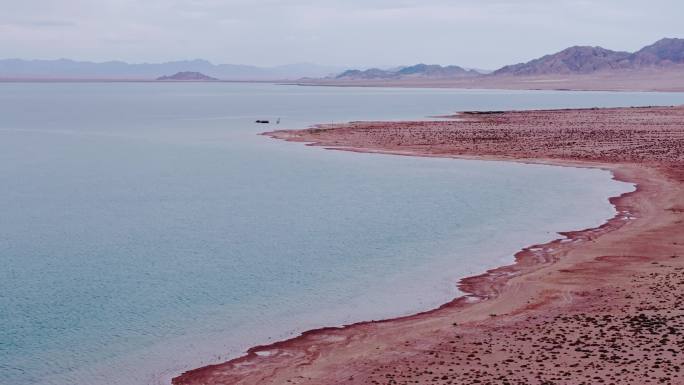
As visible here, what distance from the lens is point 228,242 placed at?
140 ft

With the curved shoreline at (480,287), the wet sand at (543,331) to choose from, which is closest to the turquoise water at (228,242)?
the curved shoreline at (480,287)

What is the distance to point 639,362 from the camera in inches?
941

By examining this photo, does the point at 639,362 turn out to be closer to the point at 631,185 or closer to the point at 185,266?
the point at 185,266

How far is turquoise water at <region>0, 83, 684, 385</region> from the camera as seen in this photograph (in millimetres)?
28266

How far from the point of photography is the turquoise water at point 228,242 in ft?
92.7

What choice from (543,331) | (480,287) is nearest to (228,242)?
(480,287)

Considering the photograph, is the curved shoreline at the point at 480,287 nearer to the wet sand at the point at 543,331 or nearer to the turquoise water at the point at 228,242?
the wet sand at the point at 543,331

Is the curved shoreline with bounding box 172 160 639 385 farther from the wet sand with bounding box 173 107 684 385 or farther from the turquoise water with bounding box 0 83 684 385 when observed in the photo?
the turquoise water with bounding box 0 83 684 385

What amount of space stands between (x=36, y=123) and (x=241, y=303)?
4354 inches

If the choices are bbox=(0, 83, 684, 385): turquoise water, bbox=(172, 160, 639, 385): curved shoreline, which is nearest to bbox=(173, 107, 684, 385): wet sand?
bbox=(172, 160, 639, 385): curved shoreline

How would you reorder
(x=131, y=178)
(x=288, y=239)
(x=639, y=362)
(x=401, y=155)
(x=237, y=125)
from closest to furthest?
(x=639, y=362), (x=288, y=239), (x=131, y=178), (x=401, y=155), (x=237, y=125)

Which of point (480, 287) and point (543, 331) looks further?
point (480, 287)

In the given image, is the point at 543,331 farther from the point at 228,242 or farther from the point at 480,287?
the point at 228,242

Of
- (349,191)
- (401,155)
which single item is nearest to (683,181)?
(349,191)
